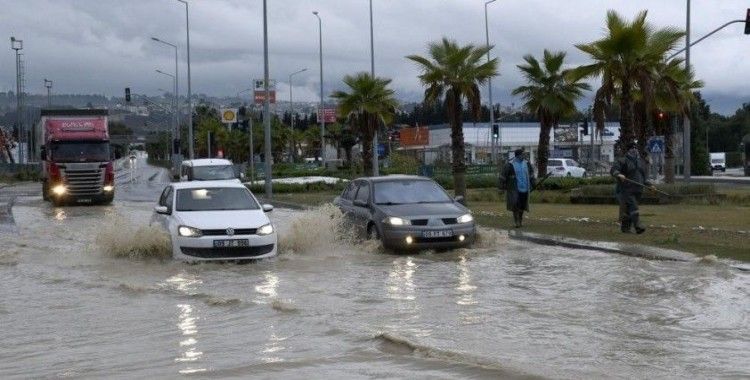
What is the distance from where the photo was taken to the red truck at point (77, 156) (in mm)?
36250

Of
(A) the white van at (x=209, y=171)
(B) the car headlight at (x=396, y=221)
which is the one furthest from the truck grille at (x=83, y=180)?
(B) the car headlight at (x=396, y=221)

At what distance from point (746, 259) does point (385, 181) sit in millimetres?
6605

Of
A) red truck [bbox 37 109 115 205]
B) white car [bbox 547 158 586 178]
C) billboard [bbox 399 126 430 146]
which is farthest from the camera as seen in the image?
billboard [bbox 399 126 430 146]

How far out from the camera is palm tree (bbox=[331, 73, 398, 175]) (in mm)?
43906

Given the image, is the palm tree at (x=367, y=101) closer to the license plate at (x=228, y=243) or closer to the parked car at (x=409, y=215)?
the parked car at (x=409, y=215)

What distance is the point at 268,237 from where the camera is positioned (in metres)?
16.4

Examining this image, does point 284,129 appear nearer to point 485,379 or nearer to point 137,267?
point 137,267

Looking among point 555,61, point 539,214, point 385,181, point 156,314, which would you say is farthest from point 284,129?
point 156,314

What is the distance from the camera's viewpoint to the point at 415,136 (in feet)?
313

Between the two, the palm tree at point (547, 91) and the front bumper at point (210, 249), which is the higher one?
the palm tree at point (547, 91)

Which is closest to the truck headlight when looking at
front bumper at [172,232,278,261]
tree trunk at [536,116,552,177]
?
tree trunk at [536,116,552,177]

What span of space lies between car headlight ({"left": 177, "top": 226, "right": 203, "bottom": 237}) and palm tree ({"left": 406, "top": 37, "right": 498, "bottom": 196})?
14.7m

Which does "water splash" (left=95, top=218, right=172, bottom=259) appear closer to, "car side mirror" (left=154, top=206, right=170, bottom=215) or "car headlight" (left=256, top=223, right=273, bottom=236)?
"car side mirror" (left=154, top=206, right=170, bottom=215)

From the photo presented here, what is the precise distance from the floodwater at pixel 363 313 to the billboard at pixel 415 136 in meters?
74.7
